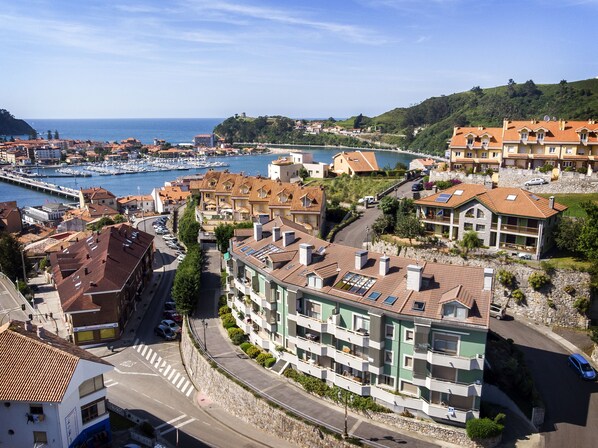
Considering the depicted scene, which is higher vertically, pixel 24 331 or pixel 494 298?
pixel 24 331

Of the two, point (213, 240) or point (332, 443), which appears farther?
point (213, 240)

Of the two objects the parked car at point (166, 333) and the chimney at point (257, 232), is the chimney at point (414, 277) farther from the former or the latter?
the parked car at point (166, 333)

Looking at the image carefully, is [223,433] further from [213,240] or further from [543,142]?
[543,142]

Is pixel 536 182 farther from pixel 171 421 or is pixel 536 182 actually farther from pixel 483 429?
pixel 171 421

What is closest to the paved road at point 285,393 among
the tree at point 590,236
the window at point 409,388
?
the window at point 409,388

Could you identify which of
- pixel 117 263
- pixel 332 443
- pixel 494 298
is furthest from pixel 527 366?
pixel 117 263

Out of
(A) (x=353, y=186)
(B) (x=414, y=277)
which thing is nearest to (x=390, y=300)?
(B) (x=414, y=277)

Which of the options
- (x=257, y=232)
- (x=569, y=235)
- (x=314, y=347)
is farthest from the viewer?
(x=569, y=235)

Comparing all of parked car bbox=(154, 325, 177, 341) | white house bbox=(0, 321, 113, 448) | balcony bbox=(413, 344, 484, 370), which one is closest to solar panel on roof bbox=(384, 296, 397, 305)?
balcony bbox=(413, 344, 484, 370)
